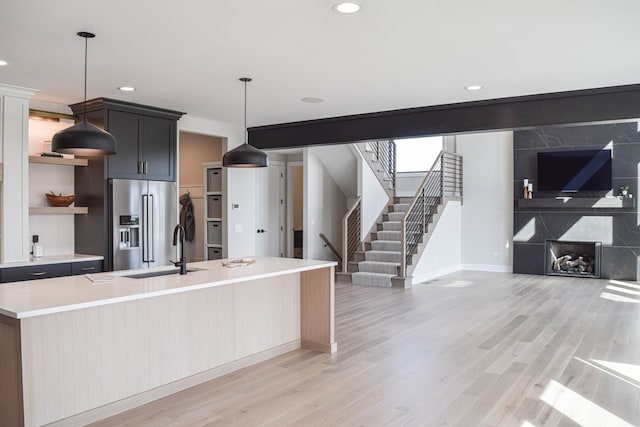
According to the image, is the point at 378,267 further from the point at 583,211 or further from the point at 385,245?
the point at 583,211

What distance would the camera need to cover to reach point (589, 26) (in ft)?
11.5

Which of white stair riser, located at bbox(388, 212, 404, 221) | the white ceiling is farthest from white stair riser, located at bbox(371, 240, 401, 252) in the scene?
the white ceiling

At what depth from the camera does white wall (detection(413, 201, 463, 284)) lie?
9.60m

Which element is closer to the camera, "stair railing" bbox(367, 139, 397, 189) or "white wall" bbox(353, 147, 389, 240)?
"white wall" bbox(353, 147, 389, 240)

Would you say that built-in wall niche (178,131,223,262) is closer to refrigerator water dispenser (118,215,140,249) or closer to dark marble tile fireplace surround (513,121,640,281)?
refrigerator water dispenser (118,215,140,249)

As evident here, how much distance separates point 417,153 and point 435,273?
3.24 m

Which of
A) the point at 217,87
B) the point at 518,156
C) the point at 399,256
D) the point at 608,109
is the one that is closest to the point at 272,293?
the point at 217,87

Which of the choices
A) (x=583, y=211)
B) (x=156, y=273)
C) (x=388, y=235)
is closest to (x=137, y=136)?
(x=156, y=273)

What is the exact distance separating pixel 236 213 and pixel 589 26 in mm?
5475

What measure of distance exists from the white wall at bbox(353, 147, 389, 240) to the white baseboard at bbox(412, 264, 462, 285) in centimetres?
142

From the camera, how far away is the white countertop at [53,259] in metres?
5.19

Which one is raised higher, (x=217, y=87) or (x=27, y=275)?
(x=217, y=87)

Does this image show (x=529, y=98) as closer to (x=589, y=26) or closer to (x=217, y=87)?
(x=589, y=26)

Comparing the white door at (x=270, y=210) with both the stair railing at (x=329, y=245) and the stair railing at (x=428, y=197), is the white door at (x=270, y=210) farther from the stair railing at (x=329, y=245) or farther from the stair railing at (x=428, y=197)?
the stair railing at (x=428, y=197)
